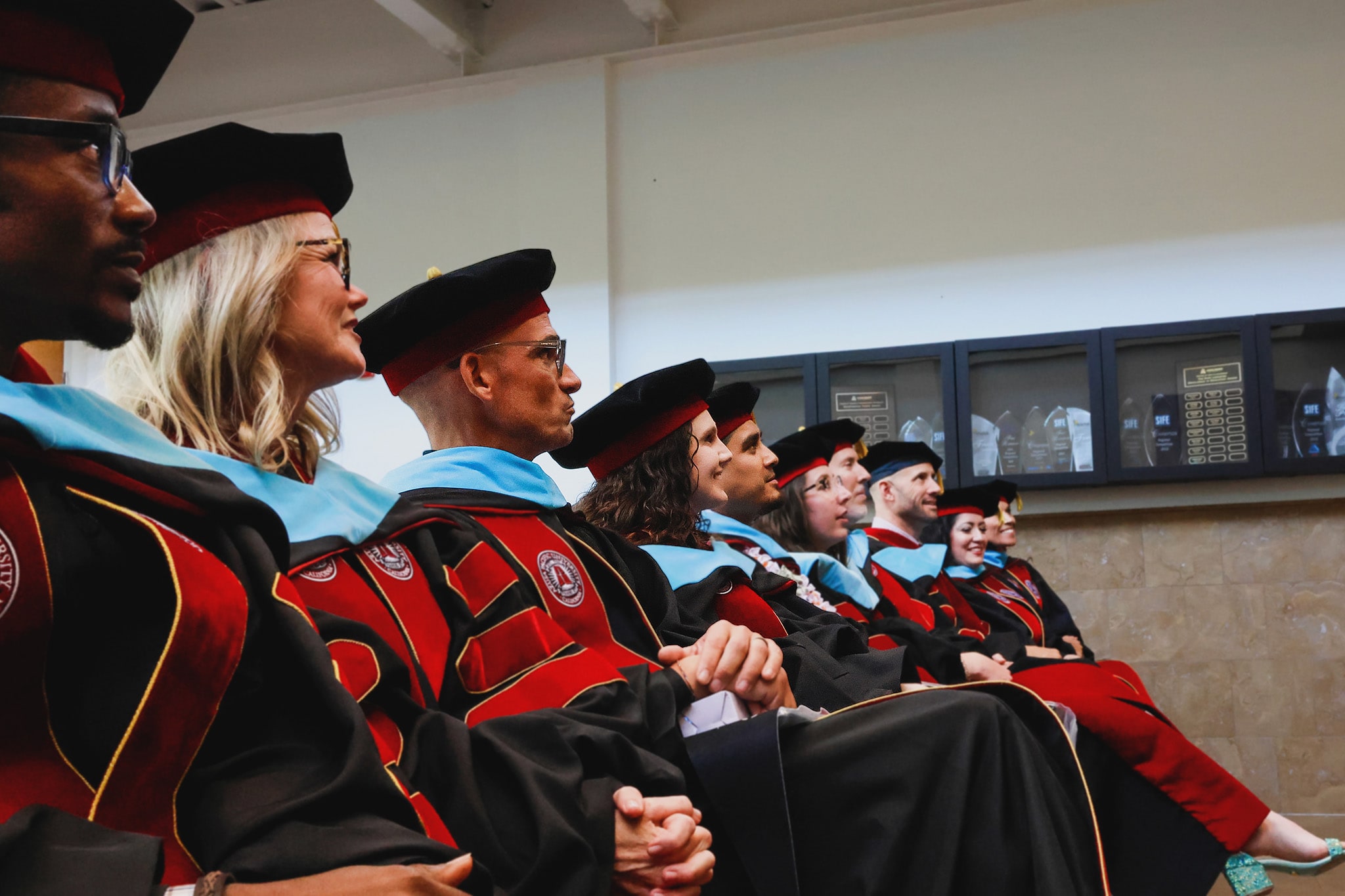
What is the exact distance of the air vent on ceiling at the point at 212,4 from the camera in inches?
373

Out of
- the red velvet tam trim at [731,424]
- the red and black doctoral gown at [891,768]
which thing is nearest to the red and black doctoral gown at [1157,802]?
the red and black doctoral gown at [891,768]

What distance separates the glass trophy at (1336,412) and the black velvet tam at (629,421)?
17.2 feet

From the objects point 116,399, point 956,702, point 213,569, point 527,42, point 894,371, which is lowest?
point 956,702

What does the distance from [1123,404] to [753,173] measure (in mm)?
2950

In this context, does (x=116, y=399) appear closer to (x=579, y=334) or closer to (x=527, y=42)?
(x=579, y=334)

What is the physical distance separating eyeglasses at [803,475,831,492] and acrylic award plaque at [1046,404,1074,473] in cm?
285

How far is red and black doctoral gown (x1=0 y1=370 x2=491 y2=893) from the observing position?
3.92 feet

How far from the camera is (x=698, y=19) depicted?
347 inches

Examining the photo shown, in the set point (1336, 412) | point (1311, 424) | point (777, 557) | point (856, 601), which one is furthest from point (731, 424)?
point (1336, 412)

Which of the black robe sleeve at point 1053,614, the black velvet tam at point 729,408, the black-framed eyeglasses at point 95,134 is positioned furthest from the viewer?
the black robe sleeve at point 1053,614

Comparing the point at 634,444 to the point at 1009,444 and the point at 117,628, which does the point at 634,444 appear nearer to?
the point at 117,628

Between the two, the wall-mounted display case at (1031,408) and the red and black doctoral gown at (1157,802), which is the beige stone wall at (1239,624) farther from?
the red and black doctoral gown at (1157,802)

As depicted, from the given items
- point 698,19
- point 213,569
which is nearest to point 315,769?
point 213,569

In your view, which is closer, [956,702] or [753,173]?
[956,702]
